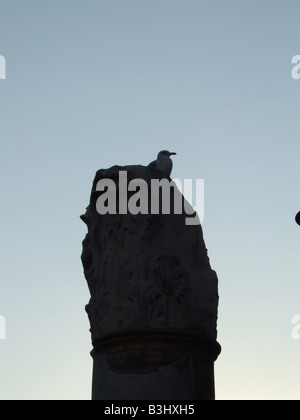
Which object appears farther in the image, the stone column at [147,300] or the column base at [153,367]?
the stone column at [147,300]

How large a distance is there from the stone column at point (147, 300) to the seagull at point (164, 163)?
270 millimetres

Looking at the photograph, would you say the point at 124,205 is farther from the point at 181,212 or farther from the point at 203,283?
the point at 203,283

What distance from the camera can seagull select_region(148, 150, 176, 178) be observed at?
14.0m

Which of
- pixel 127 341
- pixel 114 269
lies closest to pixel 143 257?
pixel 114 269

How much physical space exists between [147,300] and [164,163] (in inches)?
108

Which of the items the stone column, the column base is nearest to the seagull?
the stone column

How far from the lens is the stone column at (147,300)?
12289mm

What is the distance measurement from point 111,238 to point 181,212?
131cm

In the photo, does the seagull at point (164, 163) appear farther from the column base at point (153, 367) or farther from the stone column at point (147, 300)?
the column base at point (153, 367)

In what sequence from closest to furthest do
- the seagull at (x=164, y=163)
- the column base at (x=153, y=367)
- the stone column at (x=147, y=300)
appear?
the column base at (x=153, y=367) → the stone column at (x=147, y=300) → the seagull at (x=164, y=163)

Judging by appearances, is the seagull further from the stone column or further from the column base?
the column base

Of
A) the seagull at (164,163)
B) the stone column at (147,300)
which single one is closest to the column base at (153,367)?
the stone column at (147,300)

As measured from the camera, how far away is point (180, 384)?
12.2 metres

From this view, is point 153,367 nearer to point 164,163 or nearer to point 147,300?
point 147,300
